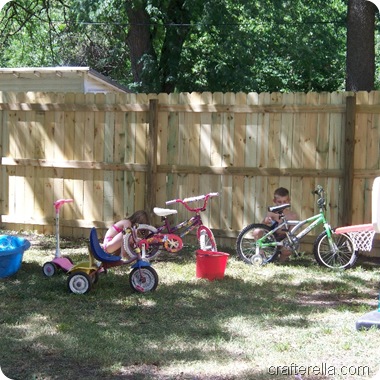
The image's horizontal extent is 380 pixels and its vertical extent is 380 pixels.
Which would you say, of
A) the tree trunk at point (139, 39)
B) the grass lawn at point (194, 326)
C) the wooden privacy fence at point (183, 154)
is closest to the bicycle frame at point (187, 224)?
the grass lawn at point (194, 326)

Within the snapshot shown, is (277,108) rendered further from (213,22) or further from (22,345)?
(213,22)

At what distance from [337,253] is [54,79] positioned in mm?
7542

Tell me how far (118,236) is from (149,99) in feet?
7.92

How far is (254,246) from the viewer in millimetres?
8047

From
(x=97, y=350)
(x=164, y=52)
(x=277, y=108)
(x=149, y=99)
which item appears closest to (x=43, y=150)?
(x=149, y=99)

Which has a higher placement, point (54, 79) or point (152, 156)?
point (54, 79)

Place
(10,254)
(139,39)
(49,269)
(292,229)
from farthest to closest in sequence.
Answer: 1. (139,39)
2. (292,229)
3. (49,269)
4. (10,254)

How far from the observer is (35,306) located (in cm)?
588

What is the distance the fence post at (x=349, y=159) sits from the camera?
803cm

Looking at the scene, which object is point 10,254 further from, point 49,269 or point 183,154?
point 183,154

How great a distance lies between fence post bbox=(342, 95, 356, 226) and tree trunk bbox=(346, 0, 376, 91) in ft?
4.91

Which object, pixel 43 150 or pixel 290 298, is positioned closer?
pixel 290 298

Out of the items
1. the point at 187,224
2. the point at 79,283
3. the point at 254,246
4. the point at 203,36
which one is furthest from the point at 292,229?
the point at 203,36

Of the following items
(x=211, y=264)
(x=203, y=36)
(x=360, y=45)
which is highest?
(x=203, y=36)
